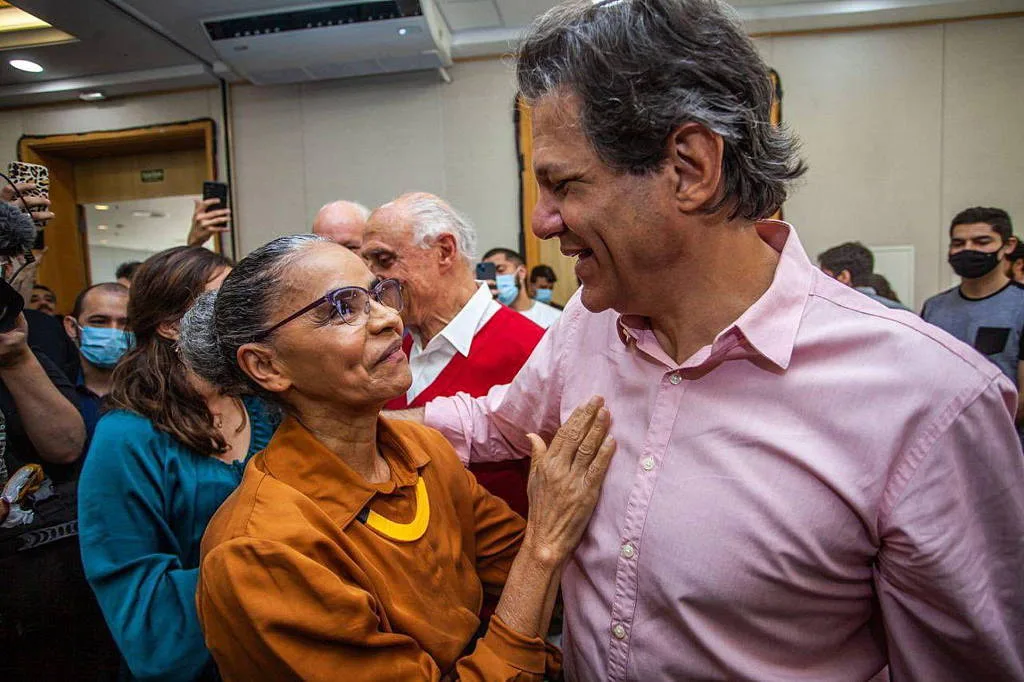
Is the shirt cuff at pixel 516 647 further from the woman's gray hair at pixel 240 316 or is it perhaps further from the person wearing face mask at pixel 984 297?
the person wearing face mask at pixel 984 297

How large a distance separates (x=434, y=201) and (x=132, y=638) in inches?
59.2

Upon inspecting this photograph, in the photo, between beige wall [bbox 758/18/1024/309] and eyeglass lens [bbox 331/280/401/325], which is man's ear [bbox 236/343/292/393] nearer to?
eyeglass lens [bbox 331/280/401/325]

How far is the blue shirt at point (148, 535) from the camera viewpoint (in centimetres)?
134

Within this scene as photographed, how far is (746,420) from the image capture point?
1022 mm

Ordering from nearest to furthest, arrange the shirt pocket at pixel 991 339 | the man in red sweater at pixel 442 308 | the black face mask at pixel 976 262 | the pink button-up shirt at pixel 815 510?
the pink button-up shirt at pixel 815 510 < the man in red sweater at pixel 442 308 < the shirt pocket at pixel 991 339 < the black face mask at pixel 976 262

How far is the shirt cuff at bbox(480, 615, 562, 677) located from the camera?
113 centimetres

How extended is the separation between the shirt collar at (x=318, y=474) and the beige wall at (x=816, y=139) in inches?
126

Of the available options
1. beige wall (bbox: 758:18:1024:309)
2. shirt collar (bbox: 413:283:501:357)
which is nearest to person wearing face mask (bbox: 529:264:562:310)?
beige wall (bbox: 758:18:1024:309)

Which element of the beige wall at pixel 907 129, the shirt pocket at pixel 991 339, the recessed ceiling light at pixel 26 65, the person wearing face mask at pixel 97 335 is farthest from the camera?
the beige wall at pixel 907 129

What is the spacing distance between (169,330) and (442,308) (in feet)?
2.69

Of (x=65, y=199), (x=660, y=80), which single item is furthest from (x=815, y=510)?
(x=65, y=199)

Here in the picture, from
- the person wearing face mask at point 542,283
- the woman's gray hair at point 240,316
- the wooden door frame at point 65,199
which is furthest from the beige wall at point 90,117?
the person wearing face mask at point 542,283

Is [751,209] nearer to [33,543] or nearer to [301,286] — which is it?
[301,286]

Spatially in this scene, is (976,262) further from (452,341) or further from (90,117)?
(90,117)
